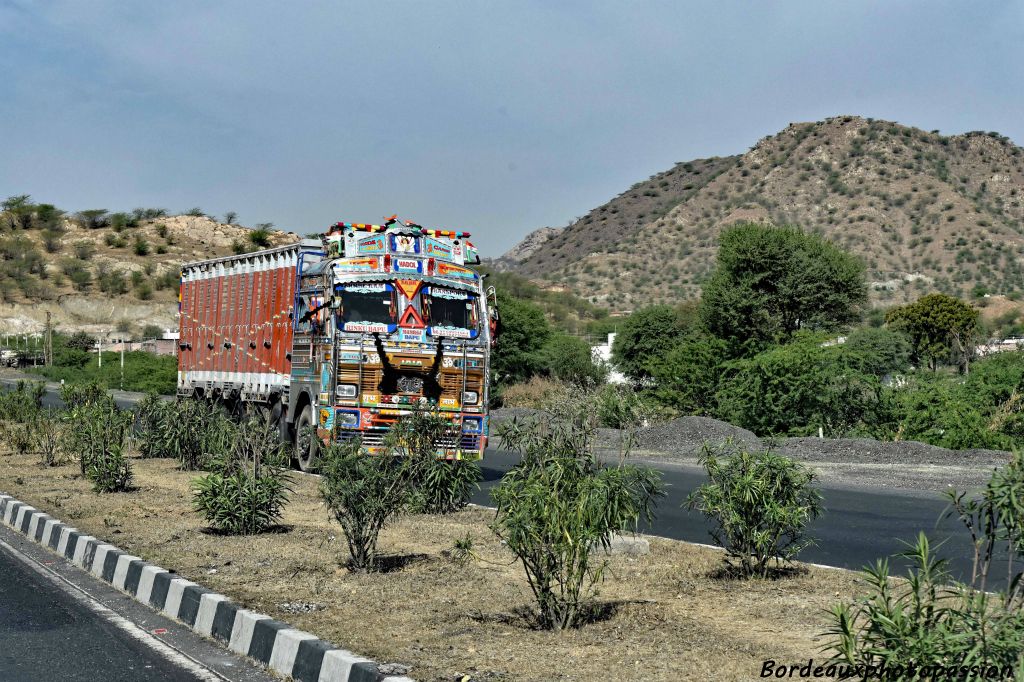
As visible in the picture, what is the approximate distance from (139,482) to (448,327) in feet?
16.7

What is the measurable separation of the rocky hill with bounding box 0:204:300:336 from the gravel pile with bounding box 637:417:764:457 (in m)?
78.7

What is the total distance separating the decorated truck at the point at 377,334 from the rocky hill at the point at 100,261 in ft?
280

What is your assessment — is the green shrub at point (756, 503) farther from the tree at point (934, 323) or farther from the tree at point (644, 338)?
the tree at point (934, 323)

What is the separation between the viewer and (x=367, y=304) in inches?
736

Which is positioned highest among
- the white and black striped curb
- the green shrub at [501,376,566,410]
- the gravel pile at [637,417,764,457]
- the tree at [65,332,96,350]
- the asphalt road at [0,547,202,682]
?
the tree at [65,332,96,350]

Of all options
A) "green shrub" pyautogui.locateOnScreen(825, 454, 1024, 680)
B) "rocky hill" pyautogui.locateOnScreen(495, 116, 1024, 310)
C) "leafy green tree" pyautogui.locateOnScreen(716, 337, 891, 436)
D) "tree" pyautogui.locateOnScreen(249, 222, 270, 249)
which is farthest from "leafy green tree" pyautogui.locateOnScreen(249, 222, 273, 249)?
"green shrub" pyautogui.locateOnScreen(825, 454, 1024, 680)

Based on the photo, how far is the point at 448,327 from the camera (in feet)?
62.4

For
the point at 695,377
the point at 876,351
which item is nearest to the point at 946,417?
the point at 876,351

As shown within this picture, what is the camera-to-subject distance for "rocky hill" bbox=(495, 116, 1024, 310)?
3782 inches

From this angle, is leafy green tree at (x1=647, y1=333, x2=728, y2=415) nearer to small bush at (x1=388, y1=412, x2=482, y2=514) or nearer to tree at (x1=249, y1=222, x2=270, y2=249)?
small bush at (x1=388, y1=412, x2=482, y2=514)

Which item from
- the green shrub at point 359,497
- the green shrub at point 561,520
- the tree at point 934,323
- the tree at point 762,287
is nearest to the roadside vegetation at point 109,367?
the tree at point 762,287

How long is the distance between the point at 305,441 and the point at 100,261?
343 feet

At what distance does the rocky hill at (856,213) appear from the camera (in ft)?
315

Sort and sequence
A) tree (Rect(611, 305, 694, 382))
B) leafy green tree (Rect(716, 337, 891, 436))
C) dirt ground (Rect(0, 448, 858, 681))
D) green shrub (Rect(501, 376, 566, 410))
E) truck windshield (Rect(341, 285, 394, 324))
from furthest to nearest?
tree (Rect(611, 305, 694, 382)), green shrub (Rect(501, 376, 566, 410)), leafy green tree (Rect(716, 337, 891, 436)), truck windshield (Rect(341, 285, 394, 324)), dirt ground (Rect(0, 448, 858, 681))
